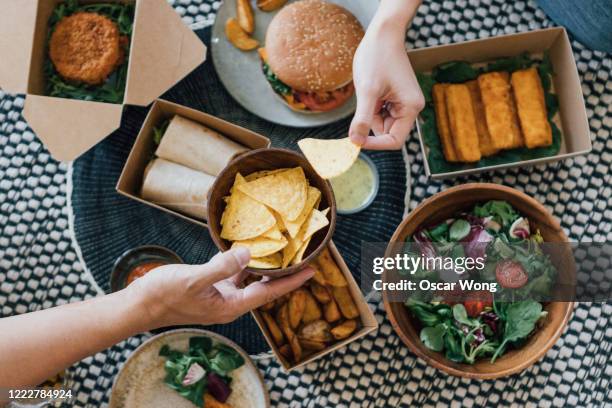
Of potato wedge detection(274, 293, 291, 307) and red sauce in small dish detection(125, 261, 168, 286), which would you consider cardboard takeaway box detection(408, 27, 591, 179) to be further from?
red sauce in small dish detection(125, 261, 168, 286)

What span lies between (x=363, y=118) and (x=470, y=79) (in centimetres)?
64

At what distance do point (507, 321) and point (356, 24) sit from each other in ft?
3.10

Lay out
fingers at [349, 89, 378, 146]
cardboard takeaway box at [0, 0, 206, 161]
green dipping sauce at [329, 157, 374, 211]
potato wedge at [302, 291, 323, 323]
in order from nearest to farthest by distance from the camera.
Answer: fingers at [349, 89, 378, 146], cardboard takeaway box at [0, 0, 206, 161], potato wedge at [302, 291, 323, 323], green dipping sauce at [329, 157, 374, 211]

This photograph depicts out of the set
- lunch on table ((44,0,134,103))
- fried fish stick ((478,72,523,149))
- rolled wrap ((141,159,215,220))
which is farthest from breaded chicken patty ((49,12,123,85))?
fried fish stick ((478,72,523,149))

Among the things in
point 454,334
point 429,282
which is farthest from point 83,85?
point 454,334

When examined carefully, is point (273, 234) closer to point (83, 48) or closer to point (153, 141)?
point (153, 141)

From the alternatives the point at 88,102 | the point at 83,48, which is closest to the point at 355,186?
the point at 88,102

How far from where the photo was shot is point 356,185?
6.17 ft

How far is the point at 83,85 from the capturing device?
189 cm

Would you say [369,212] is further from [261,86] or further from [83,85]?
[83,85]

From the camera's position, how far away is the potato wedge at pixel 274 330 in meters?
1.73

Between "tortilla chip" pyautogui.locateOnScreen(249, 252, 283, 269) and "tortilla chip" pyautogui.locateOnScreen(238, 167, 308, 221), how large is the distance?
0.10 metres

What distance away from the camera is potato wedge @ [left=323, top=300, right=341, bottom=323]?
5.81ft

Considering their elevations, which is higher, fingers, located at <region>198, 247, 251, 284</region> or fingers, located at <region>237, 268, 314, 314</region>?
fingers, located at <region>198, 247, 251, 284</region>
